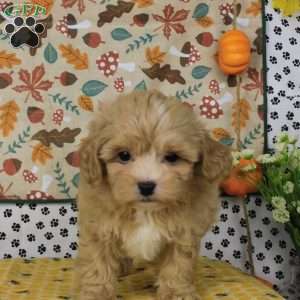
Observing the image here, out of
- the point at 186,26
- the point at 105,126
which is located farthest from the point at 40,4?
the point at 105,126

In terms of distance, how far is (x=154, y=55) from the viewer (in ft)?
11.0

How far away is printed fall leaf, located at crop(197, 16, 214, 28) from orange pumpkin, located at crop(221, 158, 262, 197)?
2.62ft

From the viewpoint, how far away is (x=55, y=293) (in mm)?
2586

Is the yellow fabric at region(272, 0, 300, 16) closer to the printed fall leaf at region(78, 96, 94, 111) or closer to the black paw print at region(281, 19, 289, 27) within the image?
the black paw print at region(281, 19, 289, 27)

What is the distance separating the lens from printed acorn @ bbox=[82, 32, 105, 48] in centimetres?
332

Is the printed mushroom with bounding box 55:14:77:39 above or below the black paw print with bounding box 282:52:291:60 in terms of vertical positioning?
above

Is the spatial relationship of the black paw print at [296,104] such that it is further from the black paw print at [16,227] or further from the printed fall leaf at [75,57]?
the black paw print at [16,227]

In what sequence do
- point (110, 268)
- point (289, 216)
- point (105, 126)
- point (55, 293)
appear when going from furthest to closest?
point (289, 216) → point (55, 293) → point (110, 268) → point (105, 126)

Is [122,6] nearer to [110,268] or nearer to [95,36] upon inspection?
[95,36]

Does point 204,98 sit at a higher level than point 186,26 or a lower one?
lower

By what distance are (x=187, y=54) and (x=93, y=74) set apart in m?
0.55

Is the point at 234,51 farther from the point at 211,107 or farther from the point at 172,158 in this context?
→ the point at 172,158

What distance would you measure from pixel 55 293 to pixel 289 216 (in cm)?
130

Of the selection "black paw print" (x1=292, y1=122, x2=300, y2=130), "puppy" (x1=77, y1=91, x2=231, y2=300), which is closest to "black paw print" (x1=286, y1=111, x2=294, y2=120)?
"black paw print" (x1=292, y1=122, x2=300, y2=130)
